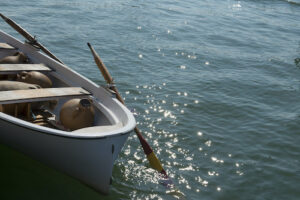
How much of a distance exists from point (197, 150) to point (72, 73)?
301 cm

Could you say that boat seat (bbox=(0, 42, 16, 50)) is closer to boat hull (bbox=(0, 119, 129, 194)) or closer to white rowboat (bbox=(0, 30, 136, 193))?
white rowboat (bbox=(0, 30, 136, 193))

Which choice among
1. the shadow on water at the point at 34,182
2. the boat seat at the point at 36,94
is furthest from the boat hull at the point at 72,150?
the boat seat at the point at 36,94

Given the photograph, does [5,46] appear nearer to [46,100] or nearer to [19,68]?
[19,68]

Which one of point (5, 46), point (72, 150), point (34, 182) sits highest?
point (5, 46)

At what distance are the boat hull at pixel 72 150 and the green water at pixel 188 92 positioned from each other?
1.55ft

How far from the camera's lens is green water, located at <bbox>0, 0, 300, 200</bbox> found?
281 inches

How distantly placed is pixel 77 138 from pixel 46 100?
64.3 inches

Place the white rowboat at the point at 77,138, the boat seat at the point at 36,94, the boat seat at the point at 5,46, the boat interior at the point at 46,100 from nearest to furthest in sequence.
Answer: the white rowboat at the point at 77,138, the boat seat at the point at 36,94, the boat interior at the point at 46,100, the boat seat at the point at 5,46

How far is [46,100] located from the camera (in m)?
6.98

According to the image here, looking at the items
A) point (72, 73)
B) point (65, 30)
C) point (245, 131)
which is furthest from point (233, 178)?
point (65, 30)

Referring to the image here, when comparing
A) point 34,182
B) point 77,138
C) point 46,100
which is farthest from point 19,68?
point 77,138

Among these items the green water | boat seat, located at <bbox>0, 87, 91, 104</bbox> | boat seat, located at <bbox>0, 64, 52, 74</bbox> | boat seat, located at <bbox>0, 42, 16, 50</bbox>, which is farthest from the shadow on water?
boat seat, located at <bbox>0, 42, 16, 50</bbox>

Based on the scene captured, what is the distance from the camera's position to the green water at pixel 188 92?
713 cm

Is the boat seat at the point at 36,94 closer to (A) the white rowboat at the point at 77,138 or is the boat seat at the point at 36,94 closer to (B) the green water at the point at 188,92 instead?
(A) the white rowboat at the point at 77,138
